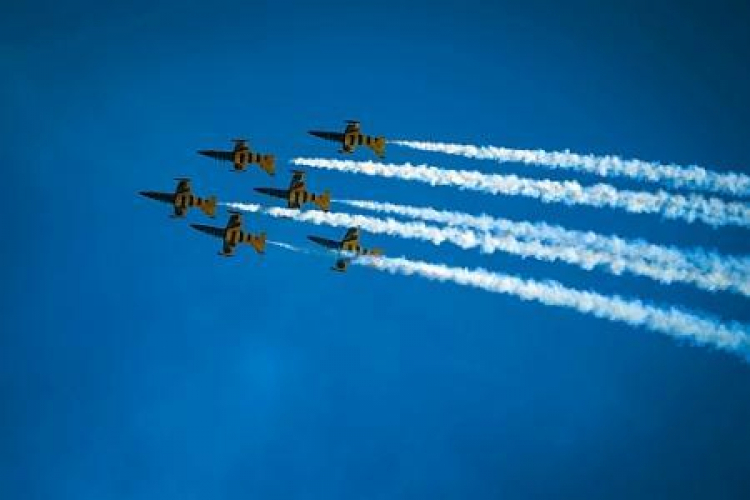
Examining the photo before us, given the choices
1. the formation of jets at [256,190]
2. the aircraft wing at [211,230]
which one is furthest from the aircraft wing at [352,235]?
the aircraft wing at [211,230]

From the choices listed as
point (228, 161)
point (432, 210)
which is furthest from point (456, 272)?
point (228, 161)

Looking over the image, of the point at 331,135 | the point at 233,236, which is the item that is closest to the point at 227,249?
the point at 233,236

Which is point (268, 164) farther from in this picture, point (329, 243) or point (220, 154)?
point (329, 243)

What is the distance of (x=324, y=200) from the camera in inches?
1901

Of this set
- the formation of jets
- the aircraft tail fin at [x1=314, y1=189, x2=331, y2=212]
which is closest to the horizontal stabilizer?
the formation of jets

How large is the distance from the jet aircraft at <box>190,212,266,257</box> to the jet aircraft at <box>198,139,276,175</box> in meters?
1.85

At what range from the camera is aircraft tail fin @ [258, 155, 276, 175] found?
160 feet

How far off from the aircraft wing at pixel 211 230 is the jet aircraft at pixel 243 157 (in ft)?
7.41

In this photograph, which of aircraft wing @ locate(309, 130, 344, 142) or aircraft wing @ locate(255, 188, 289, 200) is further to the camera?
aircraft wing @ locate(255, 188, 289, 200)

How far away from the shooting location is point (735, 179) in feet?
144

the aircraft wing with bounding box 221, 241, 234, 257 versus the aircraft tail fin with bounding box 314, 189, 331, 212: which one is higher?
the aircraft tail fin with bounding box 314, 189, 331, 212

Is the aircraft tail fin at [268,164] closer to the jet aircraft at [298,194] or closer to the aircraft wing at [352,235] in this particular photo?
the jet aircraft at [298,194]

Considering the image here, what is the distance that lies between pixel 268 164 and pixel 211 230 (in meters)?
3.17

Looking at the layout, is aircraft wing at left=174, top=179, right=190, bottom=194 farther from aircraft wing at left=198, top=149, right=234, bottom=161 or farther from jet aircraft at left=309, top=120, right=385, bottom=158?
jet aircraft at left=309, top=120, right=385, bottom=158
